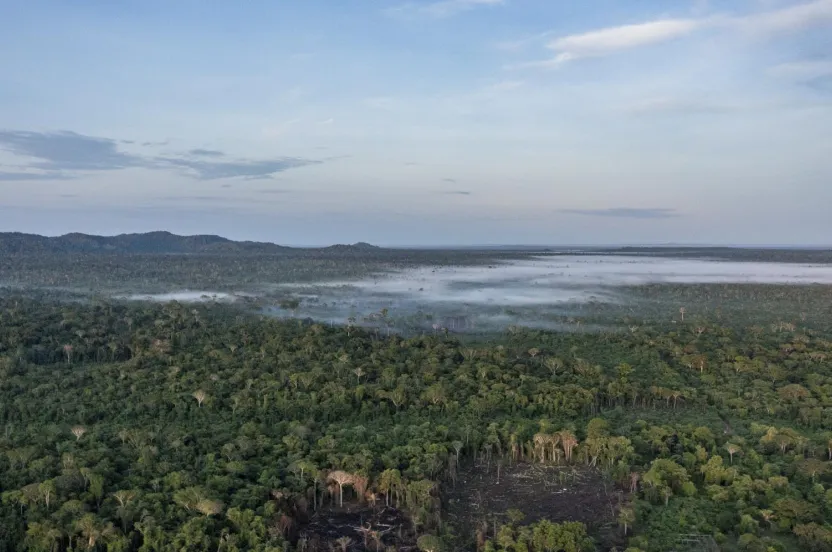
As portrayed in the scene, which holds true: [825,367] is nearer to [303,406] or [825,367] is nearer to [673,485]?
[673,485]

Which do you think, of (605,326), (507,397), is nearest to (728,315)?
(605,326)

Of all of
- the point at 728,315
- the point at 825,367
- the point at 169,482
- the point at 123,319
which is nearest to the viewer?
the point at 169,482

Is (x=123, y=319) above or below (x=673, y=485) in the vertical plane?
above

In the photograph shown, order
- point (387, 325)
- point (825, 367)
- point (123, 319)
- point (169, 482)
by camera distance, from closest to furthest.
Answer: point (169, 482), point (825, 367), point (123, 319), point (387, 325)

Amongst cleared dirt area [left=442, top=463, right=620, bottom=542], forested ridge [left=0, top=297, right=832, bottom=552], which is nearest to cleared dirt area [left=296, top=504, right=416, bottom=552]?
forested ridge [left=0, top=297, right=832, bottom=552]

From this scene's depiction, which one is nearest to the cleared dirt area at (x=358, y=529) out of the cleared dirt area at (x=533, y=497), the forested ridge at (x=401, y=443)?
the forested ridge at (x=401, y=443)

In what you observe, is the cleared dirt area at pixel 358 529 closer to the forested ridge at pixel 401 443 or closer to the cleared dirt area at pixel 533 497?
the forested ridge at pixel 401 443

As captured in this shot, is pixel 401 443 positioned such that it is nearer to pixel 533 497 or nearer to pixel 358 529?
pixel 358 529
